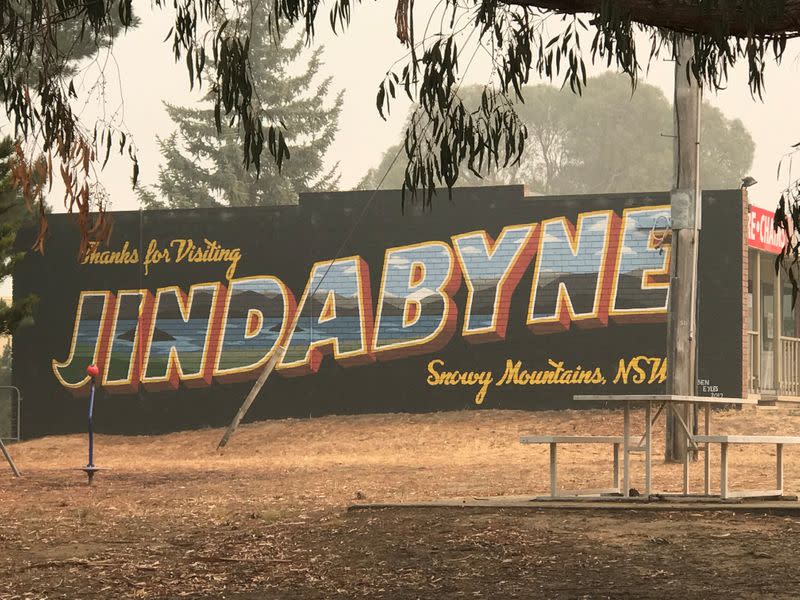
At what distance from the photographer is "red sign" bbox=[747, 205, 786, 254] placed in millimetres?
24438

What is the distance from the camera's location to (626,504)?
34.8 ft

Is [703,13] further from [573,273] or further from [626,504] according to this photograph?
[573,273]

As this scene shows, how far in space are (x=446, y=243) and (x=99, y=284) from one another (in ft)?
22.7

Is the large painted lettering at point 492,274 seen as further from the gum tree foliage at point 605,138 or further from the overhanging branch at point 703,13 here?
the gum tree foliage at point 605,138

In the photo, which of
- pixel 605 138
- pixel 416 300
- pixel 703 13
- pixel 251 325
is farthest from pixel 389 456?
pixel 605 138

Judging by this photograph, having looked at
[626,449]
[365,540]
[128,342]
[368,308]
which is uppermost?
[368,308]

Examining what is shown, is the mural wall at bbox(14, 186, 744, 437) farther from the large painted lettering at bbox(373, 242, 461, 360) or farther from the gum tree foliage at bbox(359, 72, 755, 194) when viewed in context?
the gum tree foliage at bbox(359, 72, 755, 194)

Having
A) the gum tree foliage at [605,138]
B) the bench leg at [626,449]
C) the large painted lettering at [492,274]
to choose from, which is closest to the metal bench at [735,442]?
the bench leg at [626,449]

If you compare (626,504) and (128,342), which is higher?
(128,342)

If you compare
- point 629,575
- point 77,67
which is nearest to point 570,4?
point 629,575

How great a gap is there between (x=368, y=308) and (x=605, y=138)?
50.4 meters

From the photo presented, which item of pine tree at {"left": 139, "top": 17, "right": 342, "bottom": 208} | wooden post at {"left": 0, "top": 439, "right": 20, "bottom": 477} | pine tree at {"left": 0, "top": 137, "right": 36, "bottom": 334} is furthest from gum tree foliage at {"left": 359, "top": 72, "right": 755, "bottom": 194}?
wooden post at {"left": 0, "top": 439, "right": 20, "bottom": 477}

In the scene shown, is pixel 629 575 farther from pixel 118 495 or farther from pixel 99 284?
pixel 99 284

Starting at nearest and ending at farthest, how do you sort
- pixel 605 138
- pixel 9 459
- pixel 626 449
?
1. pixel 626 449
2. pixel 9 459
3. pixel 605 138
